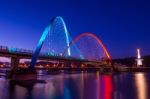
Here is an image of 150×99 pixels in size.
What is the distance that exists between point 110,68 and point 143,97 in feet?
272

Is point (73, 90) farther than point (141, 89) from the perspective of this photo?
No

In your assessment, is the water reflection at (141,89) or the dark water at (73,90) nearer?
the water reflection at (141,89)

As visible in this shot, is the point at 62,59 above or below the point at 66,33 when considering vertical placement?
below

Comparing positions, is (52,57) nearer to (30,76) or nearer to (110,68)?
(30,76)

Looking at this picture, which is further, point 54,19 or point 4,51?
point 54,19

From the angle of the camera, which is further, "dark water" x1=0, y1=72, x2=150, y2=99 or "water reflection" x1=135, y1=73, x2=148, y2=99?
"dark water" x1=0, y1=72, x2=150, y2=99

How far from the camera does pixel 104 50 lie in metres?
115

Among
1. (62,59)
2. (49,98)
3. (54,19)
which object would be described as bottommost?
(49,98)

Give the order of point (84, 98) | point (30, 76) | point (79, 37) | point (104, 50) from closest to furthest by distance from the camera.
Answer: point (84, 98) < point (30, 76) < point (79, 37) < point (104, 50)

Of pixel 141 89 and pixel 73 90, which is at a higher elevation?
pixel 141 89

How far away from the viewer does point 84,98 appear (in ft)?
103

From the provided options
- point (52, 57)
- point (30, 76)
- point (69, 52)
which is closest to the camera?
point (30, 76)

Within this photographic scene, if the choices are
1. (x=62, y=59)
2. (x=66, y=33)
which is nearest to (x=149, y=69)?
(x=66, y=33)

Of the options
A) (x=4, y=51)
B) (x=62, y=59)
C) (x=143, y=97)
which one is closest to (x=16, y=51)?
(x=4, y=51)
